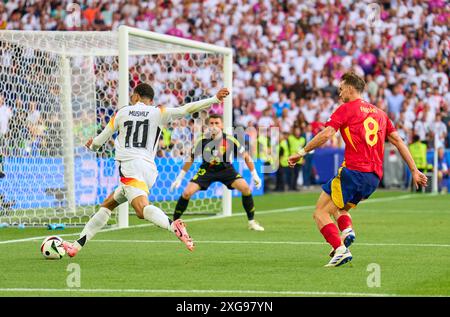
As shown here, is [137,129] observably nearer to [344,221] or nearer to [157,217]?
[157,217]

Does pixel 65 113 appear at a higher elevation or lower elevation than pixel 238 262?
higher

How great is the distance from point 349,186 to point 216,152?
18.4 ft

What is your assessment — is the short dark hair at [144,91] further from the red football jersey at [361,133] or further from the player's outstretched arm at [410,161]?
the player's outstretched arm at [410,161]

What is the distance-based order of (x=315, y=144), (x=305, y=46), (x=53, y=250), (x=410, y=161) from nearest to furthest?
(x=315, y=144) → (x=410, y=161) → (x=53, y=250) → (x=305, y=46)

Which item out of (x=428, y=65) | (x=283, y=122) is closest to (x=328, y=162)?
(x=283, y=122)

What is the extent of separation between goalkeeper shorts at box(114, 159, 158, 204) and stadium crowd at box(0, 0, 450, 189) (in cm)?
1612

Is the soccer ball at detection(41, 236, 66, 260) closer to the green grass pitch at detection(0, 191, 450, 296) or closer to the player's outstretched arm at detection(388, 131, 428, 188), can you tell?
the green grass pitch at detection(0, 191, 450, 296)

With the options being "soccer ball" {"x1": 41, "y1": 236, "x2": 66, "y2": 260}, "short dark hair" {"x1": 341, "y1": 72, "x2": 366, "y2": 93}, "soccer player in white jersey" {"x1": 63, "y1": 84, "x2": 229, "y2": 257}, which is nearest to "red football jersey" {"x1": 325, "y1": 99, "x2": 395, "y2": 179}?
"short dark hair" {"x1": 341, "y1": 72, "x2": 366, "y2": 93}

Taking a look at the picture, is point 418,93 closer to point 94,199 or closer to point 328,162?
point 328,162

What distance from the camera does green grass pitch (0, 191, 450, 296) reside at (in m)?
8.61

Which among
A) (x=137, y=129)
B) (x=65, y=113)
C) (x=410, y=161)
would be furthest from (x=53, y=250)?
(x=65, y=113)

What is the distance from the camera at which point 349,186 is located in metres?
10.4

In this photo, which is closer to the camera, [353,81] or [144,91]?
[353,81]

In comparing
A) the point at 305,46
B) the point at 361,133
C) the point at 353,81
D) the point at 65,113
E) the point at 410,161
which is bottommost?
the point at 410,161
